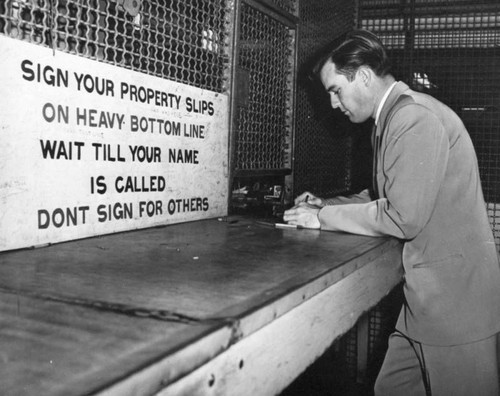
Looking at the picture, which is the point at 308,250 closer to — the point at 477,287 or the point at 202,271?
the point at 202,271

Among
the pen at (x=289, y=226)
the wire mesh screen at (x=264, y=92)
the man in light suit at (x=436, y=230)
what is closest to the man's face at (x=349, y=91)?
the man in light suit at (x=436, y=230)

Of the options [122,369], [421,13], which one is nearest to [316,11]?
[421,13]

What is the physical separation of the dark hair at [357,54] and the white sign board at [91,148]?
489 mm

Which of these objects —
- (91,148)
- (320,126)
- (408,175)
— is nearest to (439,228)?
(408,175)

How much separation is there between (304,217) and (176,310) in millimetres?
1021

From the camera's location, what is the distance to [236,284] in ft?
2.95

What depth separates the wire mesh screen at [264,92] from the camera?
7.01ft

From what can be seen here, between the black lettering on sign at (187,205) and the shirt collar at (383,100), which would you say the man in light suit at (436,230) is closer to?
the shirt collar at (383,100)

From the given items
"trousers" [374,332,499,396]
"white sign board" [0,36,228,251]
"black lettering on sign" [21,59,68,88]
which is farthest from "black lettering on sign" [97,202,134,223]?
"trousers" [374,332,499,396]

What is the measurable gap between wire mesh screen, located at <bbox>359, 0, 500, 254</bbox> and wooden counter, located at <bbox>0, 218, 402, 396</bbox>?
180 cm

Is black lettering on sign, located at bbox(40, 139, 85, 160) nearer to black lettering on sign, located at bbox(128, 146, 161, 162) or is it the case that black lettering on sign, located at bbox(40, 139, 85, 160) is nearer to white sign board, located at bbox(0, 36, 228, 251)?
white sign board, located at bbox(0, 36, 228, 251)

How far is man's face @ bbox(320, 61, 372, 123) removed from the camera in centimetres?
182

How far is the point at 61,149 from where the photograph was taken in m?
1.30

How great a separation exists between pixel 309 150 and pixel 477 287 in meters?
1.35
